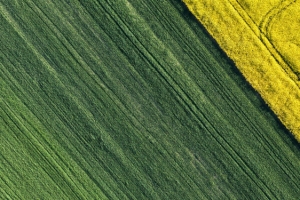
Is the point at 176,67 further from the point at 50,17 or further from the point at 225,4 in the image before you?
the point at 50,17

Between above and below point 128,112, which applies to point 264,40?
below

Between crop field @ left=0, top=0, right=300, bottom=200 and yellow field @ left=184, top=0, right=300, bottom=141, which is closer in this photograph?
yellow field @ left=184, top=0, right=300, bottom=141

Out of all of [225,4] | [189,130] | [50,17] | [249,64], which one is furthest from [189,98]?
[50,17]

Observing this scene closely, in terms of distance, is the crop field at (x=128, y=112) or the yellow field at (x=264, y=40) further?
the crop field at (x=128, y=112)

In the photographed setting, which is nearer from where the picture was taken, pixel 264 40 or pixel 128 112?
pixel 264 40
